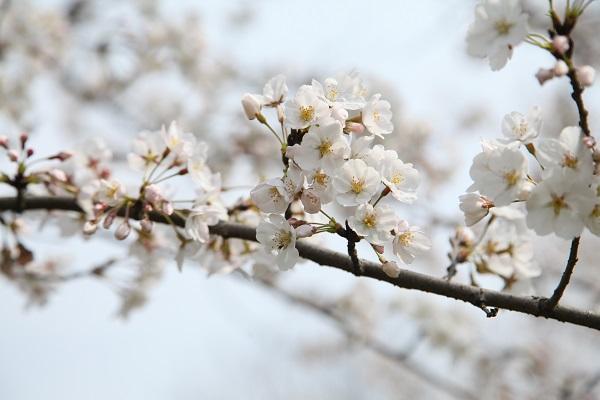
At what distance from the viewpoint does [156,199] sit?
7.01 feet

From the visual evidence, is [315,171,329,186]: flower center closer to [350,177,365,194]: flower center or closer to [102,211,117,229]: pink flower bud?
[350,177,365,194]: flower center

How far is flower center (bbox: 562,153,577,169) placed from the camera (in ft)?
5.00

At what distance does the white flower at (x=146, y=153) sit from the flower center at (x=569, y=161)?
1.60 m

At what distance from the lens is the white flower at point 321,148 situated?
1.71m

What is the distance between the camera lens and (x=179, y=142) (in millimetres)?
2381

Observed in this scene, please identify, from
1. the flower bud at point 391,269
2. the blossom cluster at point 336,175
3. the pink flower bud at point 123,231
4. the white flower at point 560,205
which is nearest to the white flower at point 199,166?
the pink flower bud at point 123,231

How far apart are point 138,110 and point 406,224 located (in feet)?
25.9

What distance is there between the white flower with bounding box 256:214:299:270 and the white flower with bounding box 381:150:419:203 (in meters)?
0.34

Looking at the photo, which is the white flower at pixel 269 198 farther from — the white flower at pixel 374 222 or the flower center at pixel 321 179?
the white flower at pixel 374 222

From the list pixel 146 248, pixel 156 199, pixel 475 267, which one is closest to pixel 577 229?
pixel 475 267

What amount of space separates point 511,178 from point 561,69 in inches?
12.6

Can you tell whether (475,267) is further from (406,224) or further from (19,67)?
(19,67)

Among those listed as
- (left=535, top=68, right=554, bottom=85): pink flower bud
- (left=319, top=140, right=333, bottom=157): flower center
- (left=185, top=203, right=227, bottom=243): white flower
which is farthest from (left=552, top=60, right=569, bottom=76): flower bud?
(left=185, top=203, right=227, bottom=243): white flower

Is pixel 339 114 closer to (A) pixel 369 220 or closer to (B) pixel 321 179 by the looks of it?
(B) pixel 321 179
